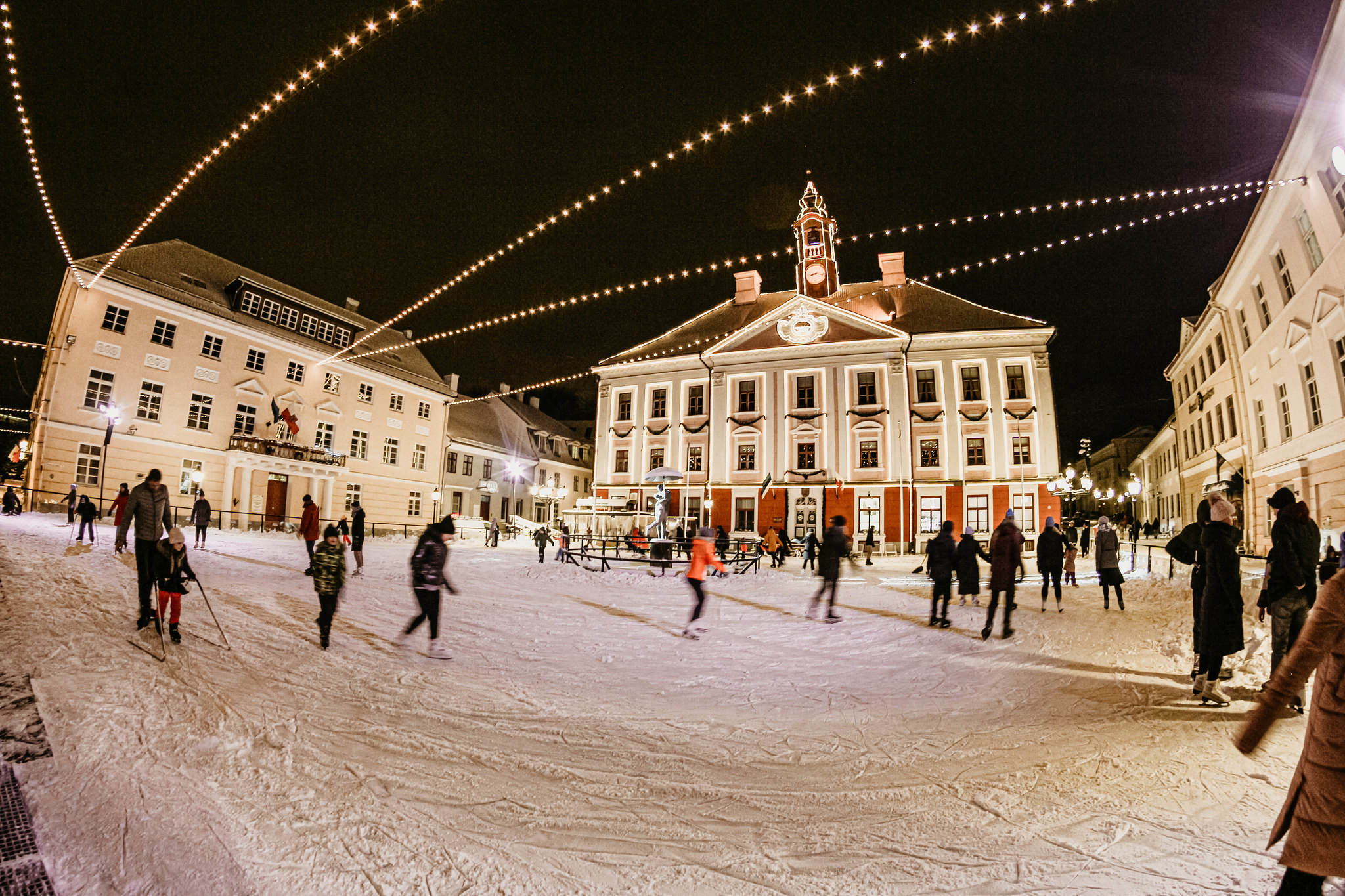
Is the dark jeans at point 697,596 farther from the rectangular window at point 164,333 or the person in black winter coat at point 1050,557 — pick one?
the rectangular window at point 164,333

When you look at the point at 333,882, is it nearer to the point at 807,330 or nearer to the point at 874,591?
the point at 874,591

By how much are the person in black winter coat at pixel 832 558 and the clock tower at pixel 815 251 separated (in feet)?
93.3

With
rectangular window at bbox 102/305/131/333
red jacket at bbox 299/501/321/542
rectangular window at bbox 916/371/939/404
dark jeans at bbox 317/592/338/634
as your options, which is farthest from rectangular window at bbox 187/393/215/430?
rectangular window at bbox 916/371/939/404

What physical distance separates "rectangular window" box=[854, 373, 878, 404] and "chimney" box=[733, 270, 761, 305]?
34.0 feet

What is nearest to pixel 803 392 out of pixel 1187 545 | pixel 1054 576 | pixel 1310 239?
pixel 1310 239

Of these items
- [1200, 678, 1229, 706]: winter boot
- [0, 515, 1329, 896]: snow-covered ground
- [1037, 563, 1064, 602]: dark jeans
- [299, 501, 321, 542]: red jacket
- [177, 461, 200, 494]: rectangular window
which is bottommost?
[0, 515, 1329, 896]: snow-covered ground

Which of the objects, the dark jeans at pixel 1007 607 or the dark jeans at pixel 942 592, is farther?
the dark jeans at pixel 942 592

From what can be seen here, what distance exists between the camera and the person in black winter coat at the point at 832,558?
405 inches

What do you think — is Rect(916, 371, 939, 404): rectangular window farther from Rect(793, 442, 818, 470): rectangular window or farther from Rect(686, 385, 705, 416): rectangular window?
Rect(686, 385, 705, 416): rectangular window

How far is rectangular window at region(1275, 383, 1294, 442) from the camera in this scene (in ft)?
61.1

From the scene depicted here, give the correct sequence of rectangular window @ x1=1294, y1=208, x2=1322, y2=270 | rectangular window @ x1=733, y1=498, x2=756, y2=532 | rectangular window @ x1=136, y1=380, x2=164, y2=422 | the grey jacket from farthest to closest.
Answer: rectangular window @ x1=733, y1=498, x2=756, y2=532, rectangular window @ x1=136, y1=380, x2=164, y2=422, rectangular window @ x1=1294, y1=208, x2=1322, y2=270, the grey jacket

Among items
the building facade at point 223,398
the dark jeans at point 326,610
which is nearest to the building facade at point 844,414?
the building facade at point 223,398

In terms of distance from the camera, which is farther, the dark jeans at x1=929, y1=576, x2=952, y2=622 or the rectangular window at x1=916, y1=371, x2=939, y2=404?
the rectangular window at x1=916, y1=371, x2=939, y2=404

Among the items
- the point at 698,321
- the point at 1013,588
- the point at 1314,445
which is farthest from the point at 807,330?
the point at 1013,588
